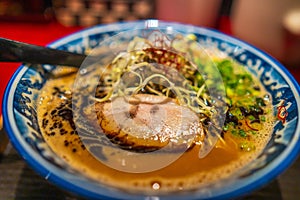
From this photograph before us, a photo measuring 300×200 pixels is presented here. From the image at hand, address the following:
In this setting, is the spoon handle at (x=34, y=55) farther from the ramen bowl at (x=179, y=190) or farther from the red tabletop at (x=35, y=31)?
the red tabletop at (x=35, y=31)

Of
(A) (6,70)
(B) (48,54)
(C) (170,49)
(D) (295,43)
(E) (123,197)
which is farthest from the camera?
(D) (295,43)

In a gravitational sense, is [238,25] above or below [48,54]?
above

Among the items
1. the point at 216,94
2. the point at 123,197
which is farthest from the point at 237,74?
the point at 123,197

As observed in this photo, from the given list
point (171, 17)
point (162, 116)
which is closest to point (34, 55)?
point (162, 116)

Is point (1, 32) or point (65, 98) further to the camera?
point (1, 32)

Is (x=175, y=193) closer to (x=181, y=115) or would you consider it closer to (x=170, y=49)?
(x=181, y=115)

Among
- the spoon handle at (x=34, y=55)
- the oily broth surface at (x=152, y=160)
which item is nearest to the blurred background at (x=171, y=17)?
the spoon handle at (x=34, y=55)

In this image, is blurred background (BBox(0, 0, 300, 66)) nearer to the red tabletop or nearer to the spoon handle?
the red tabletop

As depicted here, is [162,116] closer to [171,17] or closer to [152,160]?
[152,160]
